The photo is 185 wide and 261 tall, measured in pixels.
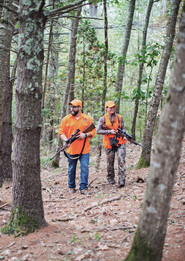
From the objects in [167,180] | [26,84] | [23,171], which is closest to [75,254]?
[23,171]

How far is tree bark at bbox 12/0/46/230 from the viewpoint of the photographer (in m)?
3.87

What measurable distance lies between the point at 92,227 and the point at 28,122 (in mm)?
2252

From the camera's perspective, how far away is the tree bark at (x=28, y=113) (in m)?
3.87

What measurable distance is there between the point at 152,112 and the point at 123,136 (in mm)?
1919

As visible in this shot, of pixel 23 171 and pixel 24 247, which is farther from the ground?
pixel 23 171

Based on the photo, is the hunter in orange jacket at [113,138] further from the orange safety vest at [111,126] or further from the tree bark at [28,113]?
the tree bark at [28,113]

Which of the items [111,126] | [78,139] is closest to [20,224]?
[78,139]

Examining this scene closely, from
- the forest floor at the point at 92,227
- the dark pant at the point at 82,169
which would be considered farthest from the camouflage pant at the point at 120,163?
the dark pant at the point at 82,169

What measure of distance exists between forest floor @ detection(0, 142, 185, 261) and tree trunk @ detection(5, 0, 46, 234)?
1.18 ft

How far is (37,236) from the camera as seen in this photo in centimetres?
409

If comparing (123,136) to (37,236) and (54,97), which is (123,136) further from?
(54,97)

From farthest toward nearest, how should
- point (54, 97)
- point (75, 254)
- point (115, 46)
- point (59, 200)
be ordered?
point (115, 46)
point (54, 97)
point (59, 200)
point (75, 254)

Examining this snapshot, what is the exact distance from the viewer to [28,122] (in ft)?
13.2

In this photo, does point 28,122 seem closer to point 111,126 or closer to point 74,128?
point 74,128
